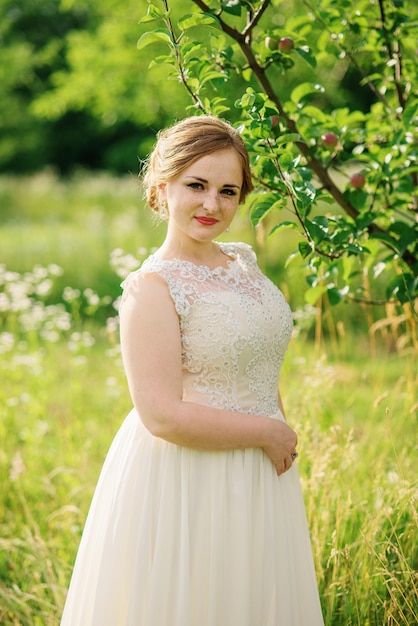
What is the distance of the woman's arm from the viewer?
1.92m

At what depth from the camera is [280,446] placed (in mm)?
2098

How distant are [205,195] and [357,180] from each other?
80 cm

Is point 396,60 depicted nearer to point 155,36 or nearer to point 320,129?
point 320,129

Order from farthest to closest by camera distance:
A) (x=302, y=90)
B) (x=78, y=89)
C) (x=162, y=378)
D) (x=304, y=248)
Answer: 1. (x=78, y=89)
2. (x=302, y=90)
3. (x=304, y=248)
4. (x=162, y=378)

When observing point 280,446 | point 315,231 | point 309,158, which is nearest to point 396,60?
point 309,158

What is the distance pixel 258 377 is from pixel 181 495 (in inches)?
15.4

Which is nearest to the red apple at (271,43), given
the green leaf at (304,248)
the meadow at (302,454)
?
the green leaf at (304,248)

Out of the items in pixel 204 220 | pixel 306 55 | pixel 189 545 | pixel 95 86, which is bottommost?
pixel 95 86

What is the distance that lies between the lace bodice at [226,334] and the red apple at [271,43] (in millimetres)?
919

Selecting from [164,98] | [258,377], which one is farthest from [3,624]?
[164,98]

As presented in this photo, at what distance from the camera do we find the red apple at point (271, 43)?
260 centimetres

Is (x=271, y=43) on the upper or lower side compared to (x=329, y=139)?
upper

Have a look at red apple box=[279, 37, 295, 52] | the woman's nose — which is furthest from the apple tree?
the woman's nose

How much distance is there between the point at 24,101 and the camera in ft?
85.1
